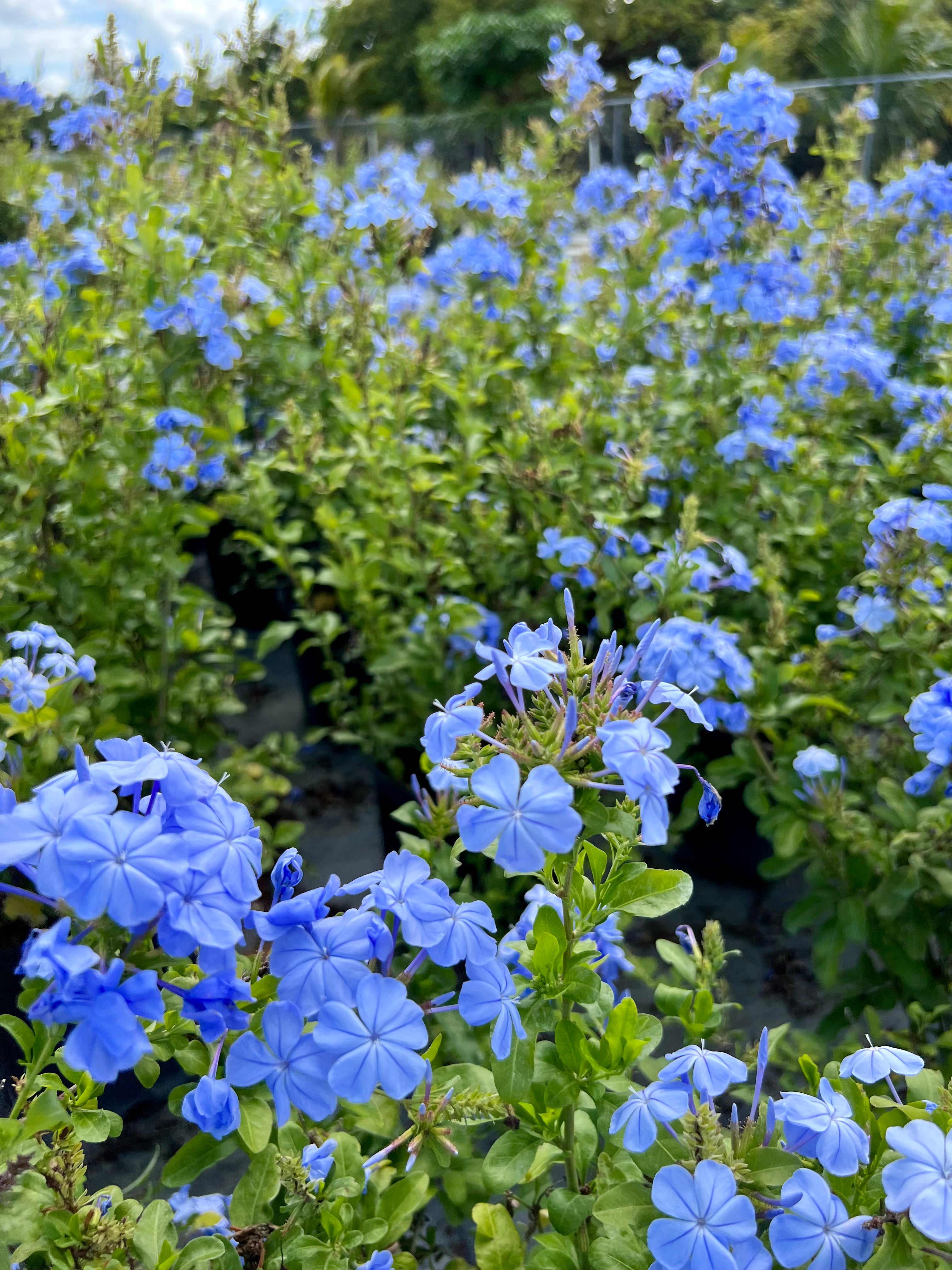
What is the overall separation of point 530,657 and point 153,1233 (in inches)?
24.8

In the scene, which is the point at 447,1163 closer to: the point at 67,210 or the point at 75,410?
the point at 75,410

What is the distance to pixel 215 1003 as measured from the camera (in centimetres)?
77

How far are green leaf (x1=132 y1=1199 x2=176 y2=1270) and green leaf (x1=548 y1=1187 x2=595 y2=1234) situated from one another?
359 millimetres

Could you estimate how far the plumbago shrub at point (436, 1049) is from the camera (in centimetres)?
70

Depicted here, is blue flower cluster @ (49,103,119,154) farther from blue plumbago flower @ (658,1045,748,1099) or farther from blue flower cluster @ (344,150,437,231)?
blue plumbago flower @ (658,1045,748,1099)

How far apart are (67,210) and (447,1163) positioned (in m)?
3.46

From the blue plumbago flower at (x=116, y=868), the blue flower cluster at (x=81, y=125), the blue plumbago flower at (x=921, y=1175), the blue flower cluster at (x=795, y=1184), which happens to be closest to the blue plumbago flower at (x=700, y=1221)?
the blue flower cluster at (x=795, y=1184)

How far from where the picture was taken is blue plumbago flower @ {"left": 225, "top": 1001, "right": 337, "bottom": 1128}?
784 millimetres

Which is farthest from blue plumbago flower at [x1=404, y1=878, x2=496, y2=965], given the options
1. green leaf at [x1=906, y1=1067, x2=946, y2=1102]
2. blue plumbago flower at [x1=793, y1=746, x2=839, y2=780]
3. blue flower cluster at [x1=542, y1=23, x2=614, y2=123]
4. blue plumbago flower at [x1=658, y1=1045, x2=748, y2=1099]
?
blue flower cluster at [x1=542, y1=23, x2=614, y2=123]

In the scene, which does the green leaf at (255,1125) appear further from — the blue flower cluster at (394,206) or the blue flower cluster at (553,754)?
the blue flower cluster at (394,206)

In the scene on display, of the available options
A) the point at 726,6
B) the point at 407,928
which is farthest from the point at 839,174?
the point at 726,6

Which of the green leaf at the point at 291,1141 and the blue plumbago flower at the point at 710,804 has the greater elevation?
the blue plumbago flower at the point at 710,804

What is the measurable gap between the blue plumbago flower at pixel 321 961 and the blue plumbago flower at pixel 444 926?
0.16ft

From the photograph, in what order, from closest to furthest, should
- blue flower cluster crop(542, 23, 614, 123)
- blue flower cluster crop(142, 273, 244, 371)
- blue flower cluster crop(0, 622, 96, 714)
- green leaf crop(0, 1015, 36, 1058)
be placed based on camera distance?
green leaf crop(0, 1015, 36, 1058)
blue flower cluster crop(0, 622, 96, 714)
blue flower cluster crop(142, 273, 244, 371)
blue flower cluster crop(542, 23, 614, 123)
